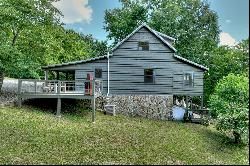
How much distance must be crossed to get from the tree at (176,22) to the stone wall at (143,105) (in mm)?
16373

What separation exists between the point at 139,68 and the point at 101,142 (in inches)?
643

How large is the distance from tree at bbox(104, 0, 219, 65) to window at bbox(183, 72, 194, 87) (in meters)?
14.8

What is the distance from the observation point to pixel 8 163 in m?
19.6

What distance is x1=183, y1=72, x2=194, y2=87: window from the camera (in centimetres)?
4022

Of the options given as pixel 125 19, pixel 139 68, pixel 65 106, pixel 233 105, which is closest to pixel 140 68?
pixel 139 68

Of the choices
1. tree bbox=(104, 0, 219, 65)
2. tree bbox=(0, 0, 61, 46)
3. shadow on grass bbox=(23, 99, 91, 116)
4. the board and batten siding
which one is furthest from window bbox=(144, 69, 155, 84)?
tree bbox=(104, 0, 219, 65)

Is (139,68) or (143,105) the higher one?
(139,68)

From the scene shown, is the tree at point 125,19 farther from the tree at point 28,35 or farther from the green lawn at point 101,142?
the green lawn at point 101,142

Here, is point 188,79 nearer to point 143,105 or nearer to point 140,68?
point 140,68

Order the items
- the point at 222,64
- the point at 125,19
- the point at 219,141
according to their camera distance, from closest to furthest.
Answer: the point at 219,141 → the point at 222,64 → the point at 125,19

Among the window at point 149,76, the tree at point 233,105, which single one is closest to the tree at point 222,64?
the window at point 149,76

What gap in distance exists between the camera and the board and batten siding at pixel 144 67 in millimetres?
39844

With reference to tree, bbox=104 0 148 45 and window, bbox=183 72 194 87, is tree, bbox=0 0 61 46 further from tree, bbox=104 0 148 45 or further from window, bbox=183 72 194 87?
tree, bbox=104 0 148 45

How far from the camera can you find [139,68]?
4003cm
